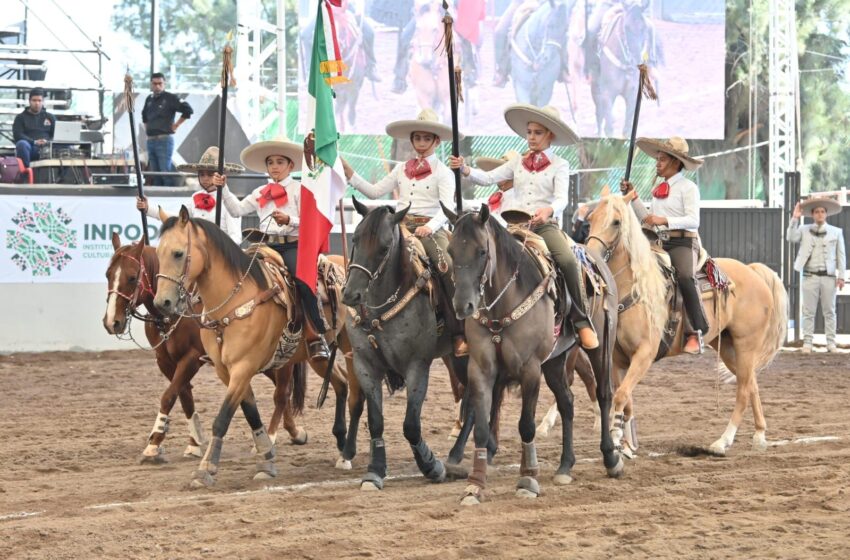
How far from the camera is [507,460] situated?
973 cm

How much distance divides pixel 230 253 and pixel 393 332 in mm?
1414

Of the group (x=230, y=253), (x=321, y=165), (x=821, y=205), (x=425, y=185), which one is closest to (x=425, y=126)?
(x=425, y=185)

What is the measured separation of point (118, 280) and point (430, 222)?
2.69m

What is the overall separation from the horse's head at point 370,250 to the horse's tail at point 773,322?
14.1 ft

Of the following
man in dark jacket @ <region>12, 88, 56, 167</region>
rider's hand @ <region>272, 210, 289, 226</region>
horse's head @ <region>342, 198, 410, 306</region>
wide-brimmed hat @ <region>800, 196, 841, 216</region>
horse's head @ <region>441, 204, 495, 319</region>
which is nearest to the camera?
horse's head @ <region>441, 204, 495, 319</region>

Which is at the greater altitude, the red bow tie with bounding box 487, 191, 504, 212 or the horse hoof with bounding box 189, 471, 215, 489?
the red bow tie with bounding box 487, 191, 504, 212

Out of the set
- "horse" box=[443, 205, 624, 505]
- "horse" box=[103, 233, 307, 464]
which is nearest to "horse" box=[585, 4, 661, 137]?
"horse" box=[103, 233, 307, 464]

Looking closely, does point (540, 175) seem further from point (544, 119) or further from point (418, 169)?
point (418, 169)

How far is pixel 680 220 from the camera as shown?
10.4m

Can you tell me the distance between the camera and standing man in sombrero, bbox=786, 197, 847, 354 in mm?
18750

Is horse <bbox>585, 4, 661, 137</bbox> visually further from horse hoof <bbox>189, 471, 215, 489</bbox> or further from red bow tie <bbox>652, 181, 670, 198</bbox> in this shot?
horse hoof <bbox>189, 471, 215, 489</bbox>

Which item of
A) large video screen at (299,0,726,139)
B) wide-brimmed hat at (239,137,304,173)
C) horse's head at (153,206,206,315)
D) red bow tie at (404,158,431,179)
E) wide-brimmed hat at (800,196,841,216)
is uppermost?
large video screen at (299,0,726,139)

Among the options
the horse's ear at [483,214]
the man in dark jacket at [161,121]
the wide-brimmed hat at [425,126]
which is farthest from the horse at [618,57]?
the horse's ear at [483,214]

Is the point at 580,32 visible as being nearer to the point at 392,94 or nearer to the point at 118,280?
the point at 392,94
